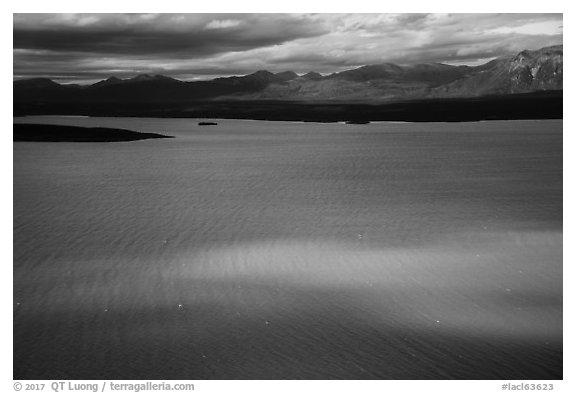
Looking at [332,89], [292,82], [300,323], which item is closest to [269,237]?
[300,323]

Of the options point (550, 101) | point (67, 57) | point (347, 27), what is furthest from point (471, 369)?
point (550, 101)

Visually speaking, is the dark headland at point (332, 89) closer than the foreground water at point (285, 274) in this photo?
No

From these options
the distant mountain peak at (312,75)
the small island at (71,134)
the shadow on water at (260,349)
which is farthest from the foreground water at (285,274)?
the distant mountain peak at (312,75)

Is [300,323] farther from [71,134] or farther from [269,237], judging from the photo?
[71,134]

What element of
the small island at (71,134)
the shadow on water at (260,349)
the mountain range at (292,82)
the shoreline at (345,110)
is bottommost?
the shadow on water at (260,349)

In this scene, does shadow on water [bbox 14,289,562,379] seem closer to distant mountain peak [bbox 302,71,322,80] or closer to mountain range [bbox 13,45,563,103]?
A: mountain range [bbox 13,45,563,103]

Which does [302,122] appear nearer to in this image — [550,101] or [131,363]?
[550,101]

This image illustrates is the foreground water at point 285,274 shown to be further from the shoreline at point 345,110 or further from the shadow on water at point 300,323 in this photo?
the shoreline at point 345,110
